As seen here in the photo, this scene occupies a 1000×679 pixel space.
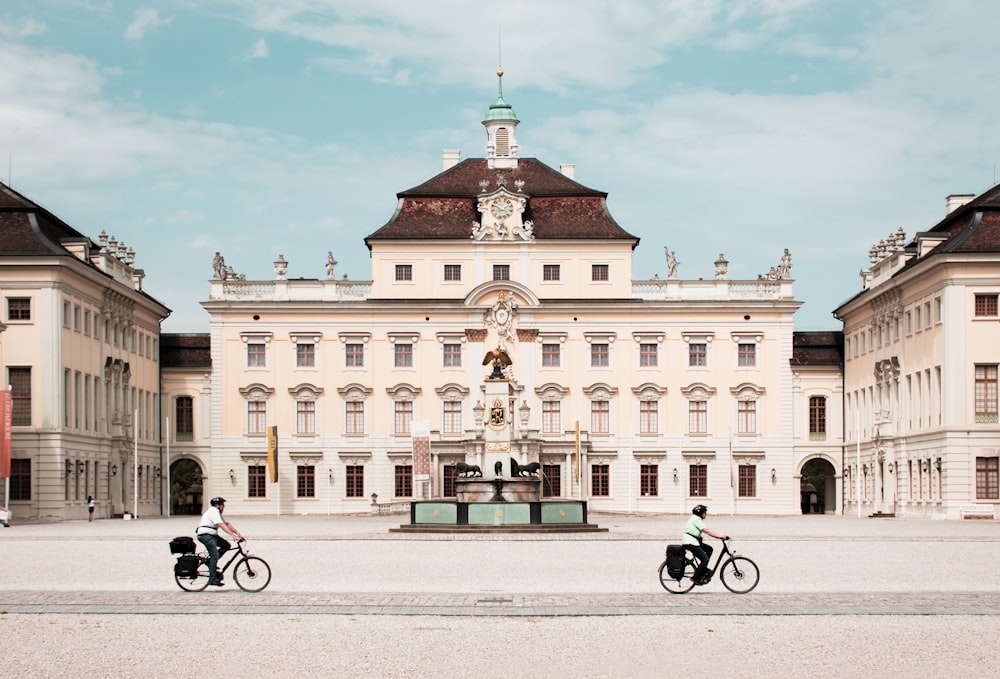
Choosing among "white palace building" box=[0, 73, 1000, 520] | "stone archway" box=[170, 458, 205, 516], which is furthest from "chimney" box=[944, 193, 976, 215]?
"stone archway" box=[170, 458, 205, 516]

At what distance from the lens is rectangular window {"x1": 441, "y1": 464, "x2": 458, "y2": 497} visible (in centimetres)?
7175

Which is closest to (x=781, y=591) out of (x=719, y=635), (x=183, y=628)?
(x=719, y=635)

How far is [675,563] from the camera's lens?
2200 cm

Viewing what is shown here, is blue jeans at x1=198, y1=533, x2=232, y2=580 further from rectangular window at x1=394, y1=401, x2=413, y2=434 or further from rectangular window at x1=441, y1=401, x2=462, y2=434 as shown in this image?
rectangular window at x1=394, y1=401, x2=413, y2=434

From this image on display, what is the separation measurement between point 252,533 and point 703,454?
32580 millimetres

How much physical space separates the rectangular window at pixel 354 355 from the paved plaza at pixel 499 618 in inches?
1654

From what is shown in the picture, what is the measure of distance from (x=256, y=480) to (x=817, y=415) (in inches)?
1056

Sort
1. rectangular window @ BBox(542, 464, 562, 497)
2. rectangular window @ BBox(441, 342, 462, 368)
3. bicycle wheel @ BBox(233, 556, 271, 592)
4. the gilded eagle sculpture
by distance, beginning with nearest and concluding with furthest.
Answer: bicycle wheel @ BBox(233, 556, 271, 592) → the gilded eagle sculpture → rectangular window @ BBox(542, 464, 562, 497) → rectangular window @ BBox(441, 342, 462, 368)

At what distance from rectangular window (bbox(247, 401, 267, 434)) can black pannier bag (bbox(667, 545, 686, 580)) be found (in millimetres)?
53782

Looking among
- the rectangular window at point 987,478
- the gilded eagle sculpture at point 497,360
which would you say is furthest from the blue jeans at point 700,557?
the rectangular window at point 987,478

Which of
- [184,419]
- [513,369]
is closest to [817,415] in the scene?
[513,369]

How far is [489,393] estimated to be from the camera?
48.1 m

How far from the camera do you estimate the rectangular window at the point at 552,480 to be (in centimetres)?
7219

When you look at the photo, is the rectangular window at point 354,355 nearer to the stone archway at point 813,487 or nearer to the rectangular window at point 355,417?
the rectangular window at point 355,417
